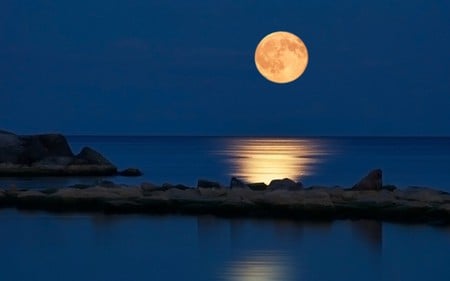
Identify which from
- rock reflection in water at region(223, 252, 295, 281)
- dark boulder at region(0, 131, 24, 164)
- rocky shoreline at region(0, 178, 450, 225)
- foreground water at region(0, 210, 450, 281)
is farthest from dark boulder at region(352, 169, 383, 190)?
dark boulder at region(0, 131, 24, 164)

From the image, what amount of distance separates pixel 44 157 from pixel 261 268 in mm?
39730

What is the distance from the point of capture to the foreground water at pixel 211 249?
21.3 metres

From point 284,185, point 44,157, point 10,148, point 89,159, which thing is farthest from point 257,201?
point 10,148

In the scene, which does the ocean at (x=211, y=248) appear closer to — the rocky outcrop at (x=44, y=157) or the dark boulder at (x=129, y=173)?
the rocky outcrop at (x=44, y=157)

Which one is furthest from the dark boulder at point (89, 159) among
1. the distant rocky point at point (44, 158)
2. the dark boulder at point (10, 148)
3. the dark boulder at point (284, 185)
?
the dark boulder at point (284, 185)

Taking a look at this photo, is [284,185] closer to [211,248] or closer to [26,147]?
[211,248]

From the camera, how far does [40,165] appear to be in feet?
187

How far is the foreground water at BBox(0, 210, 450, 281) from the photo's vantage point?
69.9 feet

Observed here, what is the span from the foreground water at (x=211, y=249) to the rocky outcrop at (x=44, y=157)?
86.7 ft

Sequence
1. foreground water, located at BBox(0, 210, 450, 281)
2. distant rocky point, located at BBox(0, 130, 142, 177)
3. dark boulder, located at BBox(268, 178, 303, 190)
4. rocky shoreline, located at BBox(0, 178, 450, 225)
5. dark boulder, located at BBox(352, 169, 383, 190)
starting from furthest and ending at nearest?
1. distant rocky point, located at BBox(0, 130, 142, 177)
2. dark boulder, located at BBox(268, 178, 303, 190)
3. dark boulder, located at BBox(352, 169, 383, 190)
4. rocky shoreline, located at BBox(0, 178, 450, 225)
5. foreground water, located at BBox(0, 210, 450, 281)

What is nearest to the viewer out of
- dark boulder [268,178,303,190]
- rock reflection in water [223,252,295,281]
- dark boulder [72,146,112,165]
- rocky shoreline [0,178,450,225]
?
rock reflection in water [223,252,295,281]

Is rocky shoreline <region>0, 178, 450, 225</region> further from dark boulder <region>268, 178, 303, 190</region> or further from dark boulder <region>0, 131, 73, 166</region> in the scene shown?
dark boulder <region>0, 131, 73, 166</region>

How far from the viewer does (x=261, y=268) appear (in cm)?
2162

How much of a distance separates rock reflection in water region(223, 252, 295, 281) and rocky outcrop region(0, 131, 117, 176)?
114ft
